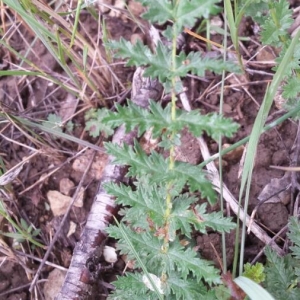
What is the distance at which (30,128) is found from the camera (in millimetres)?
2236

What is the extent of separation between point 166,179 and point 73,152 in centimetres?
101

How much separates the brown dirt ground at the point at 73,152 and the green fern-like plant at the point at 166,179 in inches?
15.1

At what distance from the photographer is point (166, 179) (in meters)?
1.35

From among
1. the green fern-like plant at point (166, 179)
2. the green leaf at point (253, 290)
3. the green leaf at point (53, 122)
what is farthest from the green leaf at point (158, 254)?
the green leaf at point (53, 122)

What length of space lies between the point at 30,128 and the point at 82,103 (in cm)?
29

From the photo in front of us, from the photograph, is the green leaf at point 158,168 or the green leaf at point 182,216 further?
the green leaf at point 182,216

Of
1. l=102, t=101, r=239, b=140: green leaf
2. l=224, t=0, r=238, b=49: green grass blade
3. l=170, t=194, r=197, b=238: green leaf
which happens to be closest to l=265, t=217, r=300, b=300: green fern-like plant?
l=170, t=194, r=197, b=238: green leaf

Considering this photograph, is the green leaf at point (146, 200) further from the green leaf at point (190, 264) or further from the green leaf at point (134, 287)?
the green leaf at point (134, 287)

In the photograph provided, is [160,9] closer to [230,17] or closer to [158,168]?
[158,168]

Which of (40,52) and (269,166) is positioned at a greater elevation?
(40,52)

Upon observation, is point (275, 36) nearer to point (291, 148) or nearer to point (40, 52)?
point (291, 148)

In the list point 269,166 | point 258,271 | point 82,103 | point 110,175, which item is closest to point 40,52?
point 82,103

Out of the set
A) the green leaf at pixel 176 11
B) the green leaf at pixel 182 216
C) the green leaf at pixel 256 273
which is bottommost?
the green leaf at pixel 256 273

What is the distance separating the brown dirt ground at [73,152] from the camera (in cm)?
200
